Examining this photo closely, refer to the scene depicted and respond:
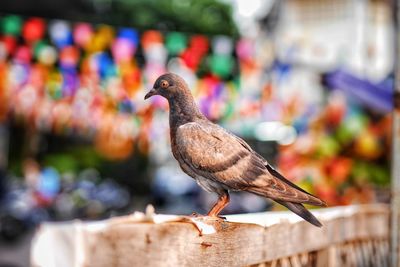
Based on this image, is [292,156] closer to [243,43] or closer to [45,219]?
→ [243,43]

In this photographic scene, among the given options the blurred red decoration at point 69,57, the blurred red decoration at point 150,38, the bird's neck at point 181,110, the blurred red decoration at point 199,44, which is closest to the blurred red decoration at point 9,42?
the blurred red decoration at point 69,57

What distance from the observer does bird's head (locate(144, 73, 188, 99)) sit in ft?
5.93

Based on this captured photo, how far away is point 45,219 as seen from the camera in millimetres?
13812

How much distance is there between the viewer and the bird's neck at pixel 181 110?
72.6 inches

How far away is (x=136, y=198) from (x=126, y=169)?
1613 mm

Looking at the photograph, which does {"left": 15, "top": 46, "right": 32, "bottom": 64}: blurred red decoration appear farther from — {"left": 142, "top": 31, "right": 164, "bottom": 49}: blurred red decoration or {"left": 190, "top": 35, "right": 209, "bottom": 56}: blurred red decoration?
{"left": 190, "top": 35, "right": 209, "bottom": 56}: blurred red decoration

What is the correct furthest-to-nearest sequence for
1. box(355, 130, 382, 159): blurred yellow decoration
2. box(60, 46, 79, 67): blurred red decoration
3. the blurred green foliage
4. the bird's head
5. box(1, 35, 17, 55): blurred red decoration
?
the blurred green foliage → box(60, 46, 79, 67): blurred red decoration → box(1, 35, 17, 55): blurred red decoration → box(355, 130, 382, 159): blurred yellow decoration → the bird's head

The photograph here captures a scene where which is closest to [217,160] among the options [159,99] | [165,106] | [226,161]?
[226,161]

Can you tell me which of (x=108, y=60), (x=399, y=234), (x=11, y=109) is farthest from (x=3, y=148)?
(x=399, y=234)

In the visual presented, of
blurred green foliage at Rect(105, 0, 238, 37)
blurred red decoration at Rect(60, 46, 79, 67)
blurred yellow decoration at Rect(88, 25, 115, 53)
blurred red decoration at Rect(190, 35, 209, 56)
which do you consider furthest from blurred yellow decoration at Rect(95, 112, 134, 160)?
blurred green foliage at Rect(105, 0, 238, 37)

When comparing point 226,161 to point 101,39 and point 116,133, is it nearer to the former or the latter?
point 101,39

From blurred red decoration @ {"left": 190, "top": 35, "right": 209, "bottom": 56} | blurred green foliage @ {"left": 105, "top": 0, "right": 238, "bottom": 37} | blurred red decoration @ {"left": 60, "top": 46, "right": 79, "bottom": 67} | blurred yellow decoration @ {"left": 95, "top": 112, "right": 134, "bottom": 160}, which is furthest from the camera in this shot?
blurred green foliage @ {"left": 105, "top": 0, "right": 238, "bottom": 37}

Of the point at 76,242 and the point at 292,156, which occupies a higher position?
the point at 292,156

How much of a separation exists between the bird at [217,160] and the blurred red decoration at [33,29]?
33.4 feet
